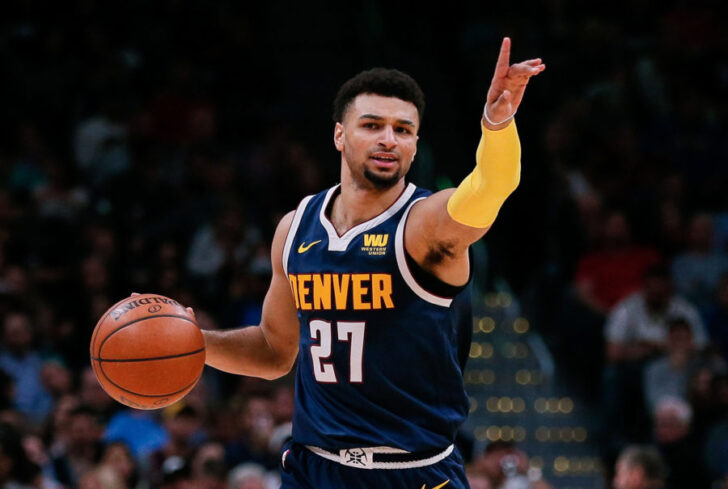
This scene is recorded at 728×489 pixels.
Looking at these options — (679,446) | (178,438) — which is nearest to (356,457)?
(178,438)

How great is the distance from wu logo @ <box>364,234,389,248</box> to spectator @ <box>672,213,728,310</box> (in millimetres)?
6665

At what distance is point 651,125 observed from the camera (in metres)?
12.5

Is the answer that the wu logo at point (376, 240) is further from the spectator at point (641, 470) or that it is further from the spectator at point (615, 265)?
the spectator at point (615, 265)

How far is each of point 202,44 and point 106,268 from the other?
375 cm

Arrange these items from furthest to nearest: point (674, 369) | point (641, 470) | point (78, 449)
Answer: point (674, 369)
point (78, 449)
point (641, 470)

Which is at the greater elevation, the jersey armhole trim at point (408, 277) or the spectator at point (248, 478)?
the jersey armhole trim at point (408, 277)

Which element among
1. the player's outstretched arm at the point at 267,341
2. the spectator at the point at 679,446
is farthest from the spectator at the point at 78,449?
the spectator at the point at 679,446

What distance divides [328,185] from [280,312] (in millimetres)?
6236

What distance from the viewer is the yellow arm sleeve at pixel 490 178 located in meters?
4.21

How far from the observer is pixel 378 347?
180 inches

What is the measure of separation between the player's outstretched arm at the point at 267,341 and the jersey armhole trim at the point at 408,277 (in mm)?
720

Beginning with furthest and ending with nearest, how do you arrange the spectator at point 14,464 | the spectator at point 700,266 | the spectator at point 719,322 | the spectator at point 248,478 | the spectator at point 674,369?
the spectator at point 700,266, the spectator at point 719,322, the spectator at point 674,369, the spectator at point 248,478, the spectator at point 14,464

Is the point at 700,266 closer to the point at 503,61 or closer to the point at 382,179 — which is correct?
the point at 382,179

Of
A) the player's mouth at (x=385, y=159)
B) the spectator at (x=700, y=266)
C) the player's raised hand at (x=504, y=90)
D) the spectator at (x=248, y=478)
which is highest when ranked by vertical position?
the player's raised hand at (x=504, y=90)
